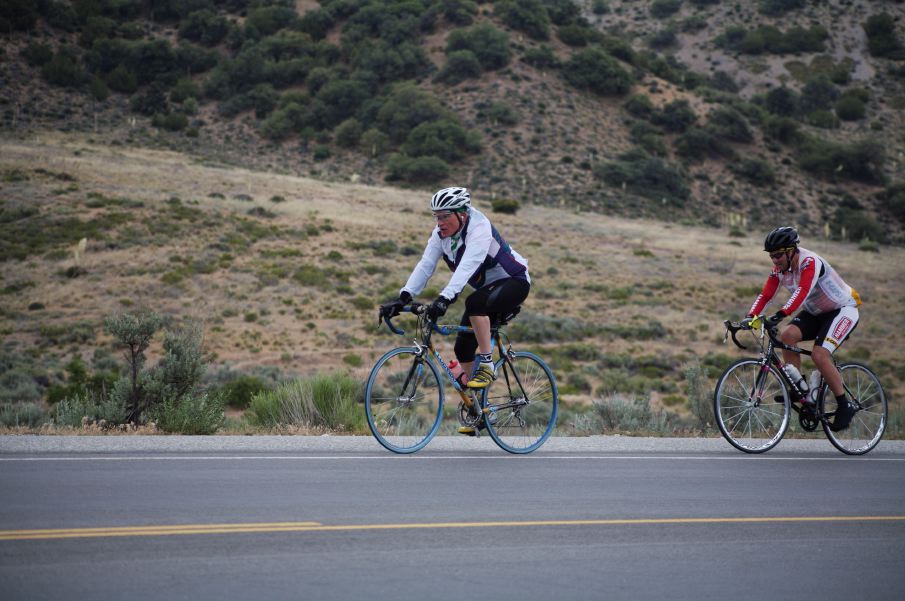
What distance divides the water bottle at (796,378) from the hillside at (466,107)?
6243 cm

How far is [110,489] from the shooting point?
6090 millimetres

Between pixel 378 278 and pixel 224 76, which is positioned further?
pixel 224 76

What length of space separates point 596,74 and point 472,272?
85.2 m

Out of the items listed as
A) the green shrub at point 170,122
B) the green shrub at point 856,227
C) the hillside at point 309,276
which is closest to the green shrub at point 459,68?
the hillside at point 309,276

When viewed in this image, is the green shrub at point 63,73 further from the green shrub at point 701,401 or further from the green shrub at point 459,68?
the green shrub at point 701,401

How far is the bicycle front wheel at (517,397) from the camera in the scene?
842 cm

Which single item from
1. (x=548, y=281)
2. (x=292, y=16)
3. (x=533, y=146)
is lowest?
(x=548, y=281)

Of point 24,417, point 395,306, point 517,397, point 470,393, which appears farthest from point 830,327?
point 24,417

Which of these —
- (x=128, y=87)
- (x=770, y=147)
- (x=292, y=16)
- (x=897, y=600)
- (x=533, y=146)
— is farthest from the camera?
(x=292, y=16)

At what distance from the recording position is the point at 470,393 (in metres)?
8.15

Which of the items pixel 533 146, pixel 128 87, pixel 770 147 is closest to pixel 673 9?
pixel 770 147

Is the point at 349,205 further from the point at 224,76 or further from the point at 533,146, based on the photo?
the point at 224,76

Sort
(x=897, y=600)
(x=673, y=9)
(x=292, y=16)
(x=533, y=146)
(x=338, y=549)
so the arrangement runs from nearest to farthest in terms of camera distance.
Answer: (x=897, y=600)
(x=338, y=549)
(x=533, y=146)
(x=292, y=16)
(x=673, y=9)

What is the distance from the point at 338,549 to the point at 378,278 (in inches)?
1540
